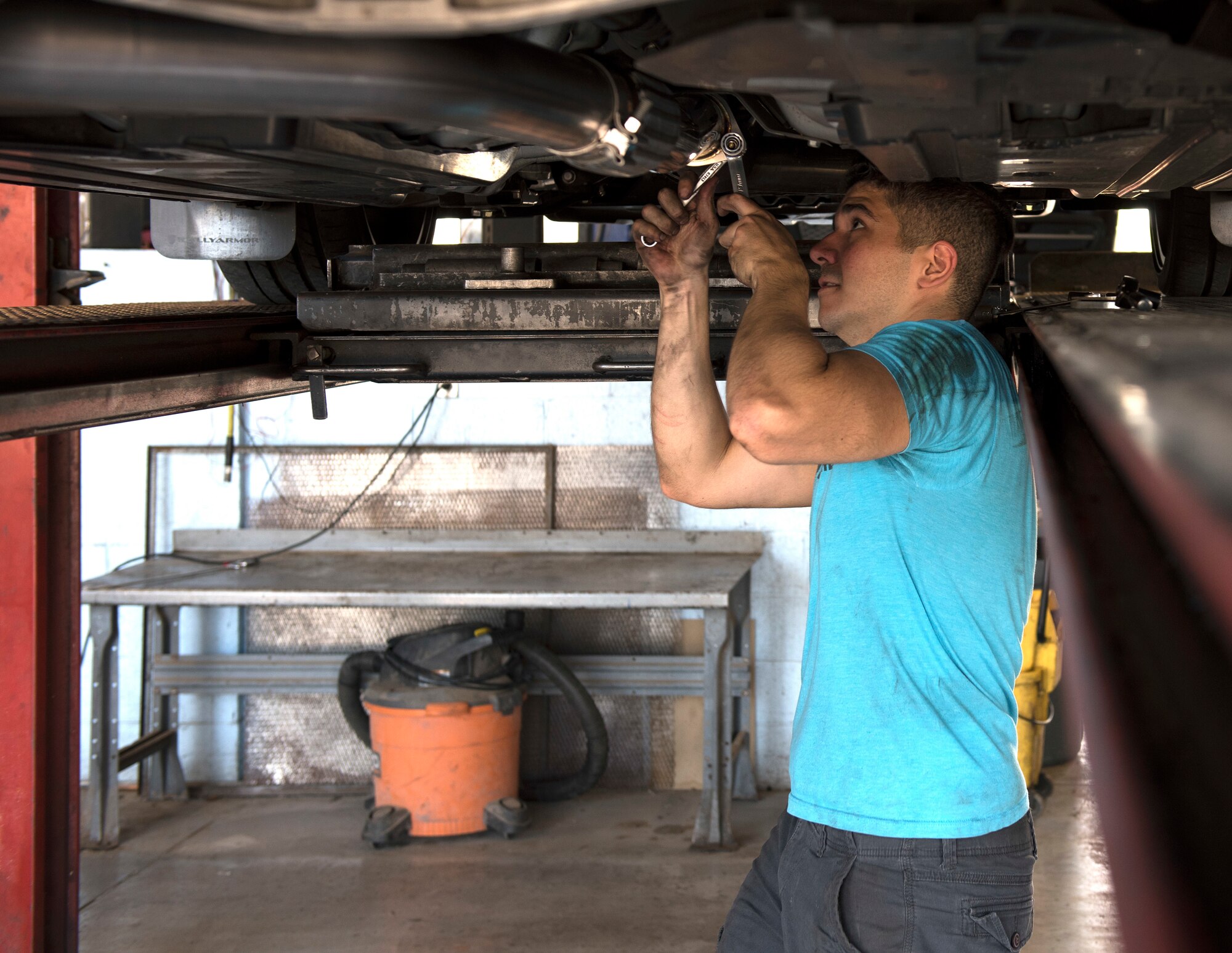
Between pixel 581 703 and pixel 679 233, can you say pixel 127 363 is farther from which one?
pixel 581 703

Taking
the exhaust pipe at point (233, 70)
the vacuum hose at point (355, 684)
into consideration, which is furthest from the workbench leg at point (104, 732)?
the exhaust pipe at point (233, 70)

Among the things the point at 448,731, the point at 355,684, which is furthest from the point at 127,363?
the point at 355,684

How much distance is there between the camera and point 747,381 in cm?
133

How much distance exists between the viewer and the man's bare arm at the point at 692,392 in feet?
5.10

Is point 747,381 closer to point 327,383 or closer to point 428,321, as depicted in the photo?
point 428,321

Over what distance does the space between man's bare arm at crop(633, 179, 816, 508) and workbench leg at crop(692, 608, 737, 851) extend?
2.00m

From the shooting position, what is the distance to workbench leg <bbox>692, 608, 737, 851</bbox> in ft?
12.5

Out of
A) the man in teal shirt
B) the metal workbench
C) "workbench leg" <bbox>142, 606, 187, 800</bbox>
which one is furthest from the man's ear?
"workbench leg" <bbox>142, 606, 187, 800</bbox>

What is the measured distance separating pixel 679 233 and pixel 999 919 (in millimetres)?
973

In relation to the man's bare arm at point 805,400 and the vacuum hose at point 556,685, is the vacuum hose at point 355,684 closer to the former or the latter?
the vacuum hose at point 556,685

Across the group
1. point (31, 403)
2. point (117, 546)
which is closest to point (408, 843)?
point (117, 546)

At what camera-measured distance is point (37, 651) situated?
8.50 feet

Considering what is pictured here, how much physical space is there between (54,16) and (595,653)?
3.82 metres

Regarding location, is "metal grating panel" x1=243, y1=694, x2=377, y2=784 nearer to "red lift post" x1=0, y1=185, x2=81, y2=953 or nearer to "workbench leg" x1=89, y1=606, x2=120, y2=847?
"workbench leg" x1=89, y1=606, x2=120, y2=847
